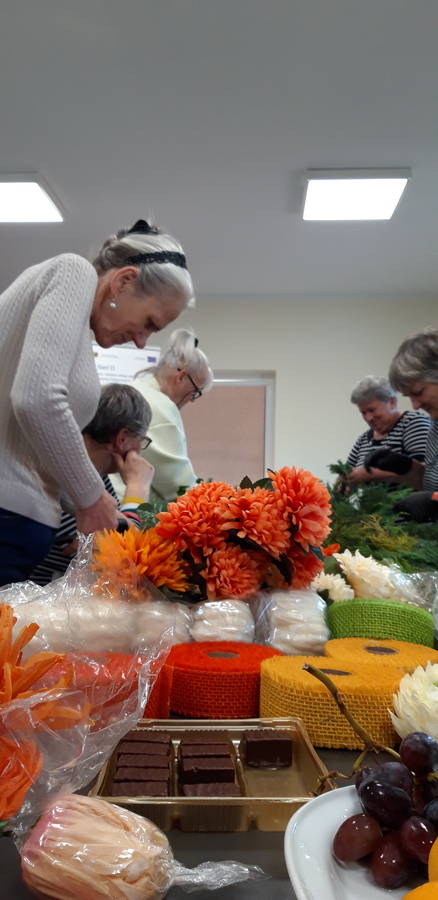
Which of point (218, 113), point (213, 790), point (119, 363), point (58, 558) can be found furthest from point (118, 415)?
point (119, 363)

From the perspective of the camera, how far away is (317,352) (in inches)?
199

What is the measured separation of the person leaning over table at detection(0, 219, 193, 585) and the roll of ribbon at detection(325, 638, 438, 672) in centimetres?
68

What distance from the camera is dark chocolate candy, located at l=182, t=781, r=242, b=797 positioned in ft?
1.50

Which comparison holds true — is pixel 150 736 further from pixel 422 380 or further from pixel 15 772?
pixel 422 380

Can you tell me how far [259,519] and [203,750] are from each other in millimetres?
389

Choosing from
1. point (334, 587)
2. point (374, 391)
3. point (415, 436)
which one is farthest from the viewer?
point (374, 391)

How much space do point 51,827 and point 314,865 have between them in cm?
16

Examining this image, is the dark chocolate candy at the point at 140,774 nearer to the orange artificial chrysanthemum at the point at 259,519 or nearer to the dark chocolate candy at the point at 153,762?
the dark chocolate candy at the point at 153,762

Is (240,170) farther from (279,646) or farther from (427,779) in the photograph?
(427,779)

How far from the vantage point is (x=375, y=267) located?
A: 4398 mm

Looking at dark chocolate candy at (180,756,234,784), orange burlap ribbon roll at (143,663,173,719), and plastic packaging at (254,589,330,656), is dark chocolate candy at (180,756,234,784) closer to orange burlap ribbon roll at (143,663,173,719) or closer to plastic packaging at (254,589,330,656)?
orange burlap ribbon roll at (143,663,173,719)

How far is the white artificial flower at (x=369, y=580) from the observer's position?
109 centimetres

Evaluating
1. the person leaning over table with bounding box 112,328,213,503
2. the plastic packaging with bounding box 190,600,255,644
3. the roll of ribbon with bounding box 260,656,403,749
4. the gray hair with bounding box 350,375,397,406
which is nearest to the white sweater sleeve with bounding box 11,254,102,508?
the plastic packaging with bounding box 190,600,255,644

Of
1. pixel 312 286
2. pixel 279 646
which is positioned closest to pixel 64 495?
pixel 279 646
